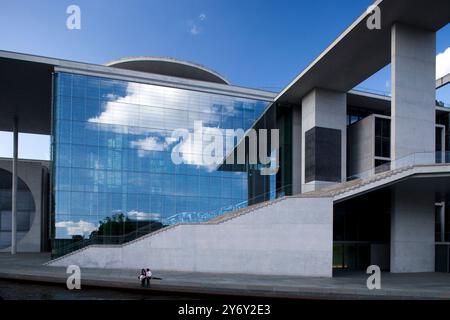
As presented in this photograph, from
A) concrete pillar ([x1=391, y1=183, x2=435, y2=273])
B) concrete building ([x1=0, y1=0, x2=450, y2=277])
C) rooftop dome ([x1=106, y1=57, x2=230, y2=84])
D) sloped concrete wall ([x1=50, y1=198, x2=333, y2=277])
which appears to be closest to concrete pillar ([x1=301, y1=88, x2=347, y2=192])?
concrete building ([x1=0, y1=0, x2=450, y2=277])

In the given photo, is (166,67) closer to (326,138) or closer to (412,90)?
(326,138)

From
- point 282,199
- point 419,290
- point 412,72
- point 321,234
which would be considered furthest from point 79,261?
point 412,72

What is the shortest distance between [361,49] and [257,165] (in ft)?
44.1

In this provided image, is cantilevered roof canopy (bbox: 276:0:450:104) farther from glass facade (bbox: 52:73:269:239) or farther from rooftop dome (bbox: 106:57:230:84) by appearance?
rooftop dome (bbox: 106:57:230:84)

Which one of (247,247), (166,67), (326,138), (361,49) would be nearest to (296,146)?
(326,138)

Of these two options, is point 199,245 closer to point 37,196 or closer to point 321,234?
point 321,234

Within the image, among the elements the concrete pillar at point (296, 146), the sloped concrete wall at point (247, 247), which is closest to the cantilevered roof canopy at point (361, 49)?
the concrete pillar at point (296, 146)

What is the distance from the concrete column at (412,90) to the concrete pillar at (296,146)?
13.3 meters

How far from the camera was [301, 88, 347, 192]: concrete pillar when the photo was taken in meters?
33.5

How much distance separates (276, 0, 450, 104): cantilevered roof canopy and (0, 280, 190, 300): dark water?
63.1ft

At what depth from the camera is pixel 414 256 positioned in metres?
25.8

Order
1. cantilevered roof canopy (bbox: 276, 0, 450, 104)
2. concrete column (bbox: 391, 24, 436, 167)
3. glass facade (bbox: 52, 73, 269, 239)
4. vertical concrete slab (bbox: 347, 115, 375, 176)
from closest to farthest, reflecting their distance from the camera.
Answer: cantilevered roof canopy (bbox: 276, 0, 450, 104)
concrete column (bbox: 391, 24, 436, 167)
glass facade (bbox: 52, 73, 269, 239)
vertical concrete slab (bbox: 347, 115, 375, 176)

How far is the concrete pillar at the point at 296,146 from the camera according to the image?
121 ft

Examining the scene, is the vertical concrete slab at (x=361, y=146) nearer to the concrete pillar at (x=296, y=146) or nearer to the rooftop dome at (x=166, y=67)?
the concrete pillar at (x=296, y=146)
